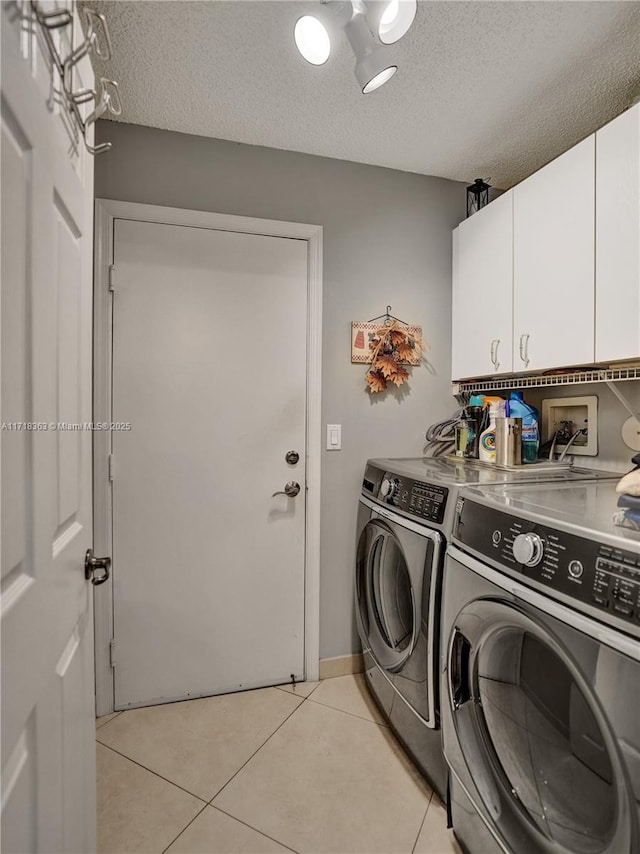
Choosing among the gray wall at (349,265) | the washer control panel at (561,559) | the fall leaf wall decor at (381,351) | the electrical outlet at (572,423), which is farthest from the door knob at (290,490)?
the electrical outlet at (572,423)

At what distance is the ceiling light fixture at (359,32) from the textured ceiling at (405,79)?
12 centimetres

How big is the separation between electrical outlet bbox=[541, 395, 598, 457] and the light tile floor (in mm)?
1428

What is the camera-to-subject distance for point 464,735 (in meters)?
1.24

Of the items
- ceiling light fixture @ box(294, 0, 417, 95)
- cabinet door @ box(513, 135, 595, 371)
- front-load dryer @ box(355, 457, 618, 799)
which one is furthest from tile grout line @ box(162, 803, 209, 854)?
ceiling light fixture @ box(294, 0, 417, 95)

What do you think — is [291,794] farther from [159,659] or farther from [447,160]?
[447,160]

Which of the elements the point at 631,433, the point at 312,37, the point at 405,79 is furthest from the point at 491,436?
the point at 312,37

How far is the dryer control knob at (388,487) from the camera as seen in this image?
176cm

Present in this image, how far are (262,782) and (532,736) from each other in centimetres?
98

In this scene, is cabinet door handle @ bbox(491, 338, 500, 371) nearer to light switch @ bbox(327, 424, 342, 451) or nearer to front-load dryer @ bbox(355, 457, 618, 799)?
front-load dryer @ bbox(355, 457, 618, 799)

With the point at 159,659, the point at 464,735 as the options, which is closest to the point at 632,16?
the point at 464,735

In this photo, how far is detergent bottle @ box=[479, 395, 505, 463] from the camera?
6.48 ft

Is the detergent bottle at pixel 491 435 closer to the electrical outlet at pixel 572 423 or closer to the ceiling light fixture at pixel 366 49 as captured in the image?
the electrical outlet at pixel 572 423

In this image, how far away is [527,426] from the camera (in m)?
1.99

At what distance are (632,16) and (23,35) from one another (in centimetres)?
163
